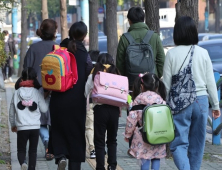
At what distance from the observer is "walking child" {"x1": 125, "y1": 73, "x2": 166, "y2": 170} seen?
6836mm

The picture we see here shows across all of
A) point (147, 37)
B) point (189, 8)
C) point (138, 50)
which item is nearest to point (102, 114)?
point (138, 50)

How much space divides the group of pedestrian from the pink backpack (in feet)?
0.29

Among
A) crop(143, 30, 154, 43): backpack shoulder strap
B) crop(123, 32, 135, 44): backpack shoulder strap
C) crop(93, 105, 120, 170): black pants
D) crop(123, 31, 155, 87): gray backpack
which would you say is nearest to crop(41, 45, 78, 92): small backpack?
crop(93, 105, 120, 170): black pants

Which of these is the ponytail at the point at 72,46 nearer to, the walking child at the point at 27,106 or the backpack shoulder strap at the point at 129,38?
the walking child at the point at 27,106

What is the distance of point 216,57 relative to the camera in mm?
19047

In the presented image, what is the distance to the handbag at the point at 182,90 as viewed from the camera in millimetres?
6684

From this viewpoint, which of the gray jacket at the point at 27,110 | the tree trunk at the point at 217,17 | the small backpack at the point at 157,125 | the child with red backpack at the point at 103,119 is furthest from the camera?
the tree trunk at the point at 217,17

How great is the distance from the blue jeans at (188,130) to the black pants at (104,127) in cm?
96

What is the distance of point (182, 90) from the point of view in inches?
264

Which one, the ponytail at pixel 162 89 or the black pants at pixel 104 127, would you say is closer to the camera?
the ponytail at pixel 162 89

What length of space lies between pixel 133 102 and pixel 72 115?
0.74 metres

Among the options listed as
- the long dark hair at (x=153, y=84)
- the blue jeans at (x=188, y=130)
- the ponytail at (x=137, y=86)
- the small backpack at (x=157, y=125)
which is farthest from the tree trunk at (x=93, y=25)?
the small backpack at (x=157, y=125)

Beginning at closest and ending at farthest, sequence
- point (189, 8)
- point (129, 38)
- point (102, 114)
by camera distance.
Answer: point (102, 114), point (129, 38), point (189, 8)

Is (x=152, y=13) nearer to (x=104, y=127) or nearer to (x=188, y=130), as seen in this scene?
(x=104, y=127)
